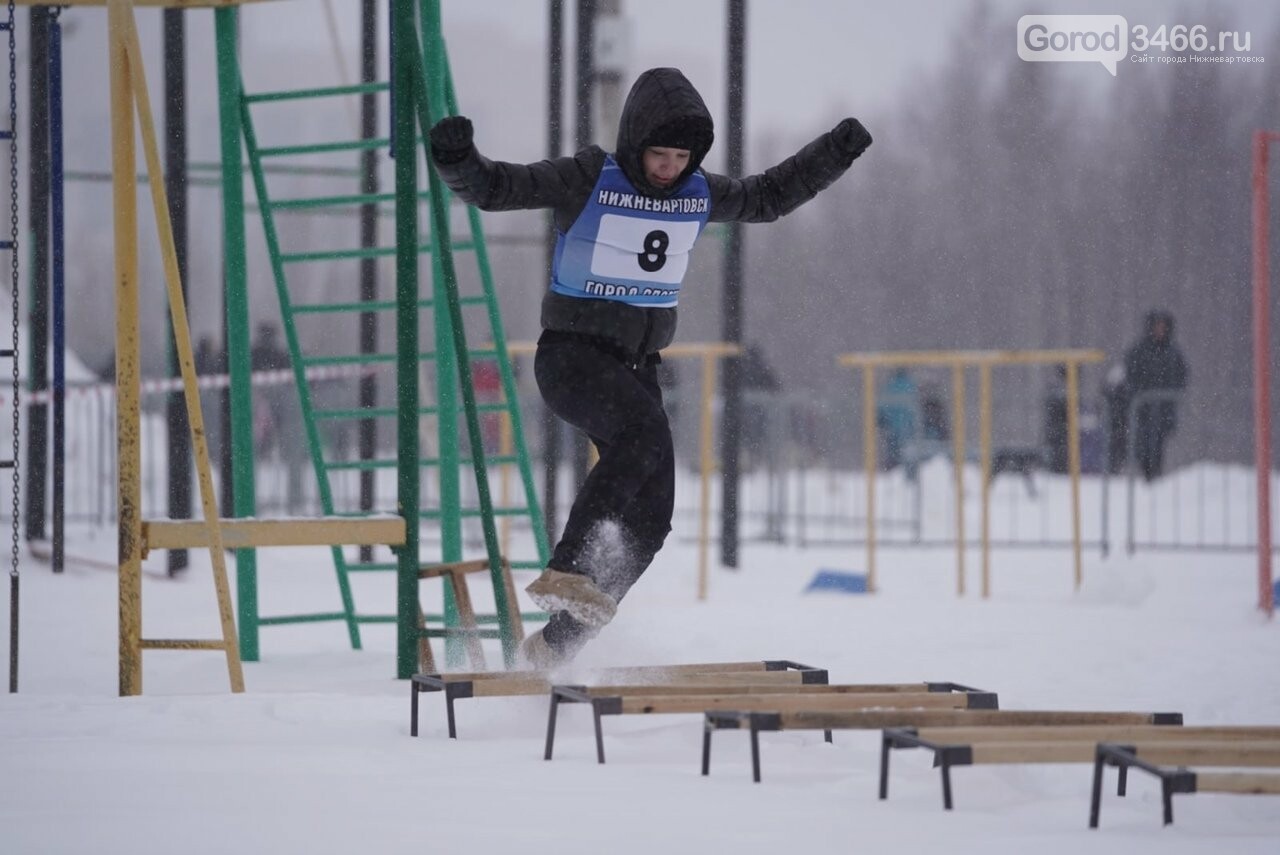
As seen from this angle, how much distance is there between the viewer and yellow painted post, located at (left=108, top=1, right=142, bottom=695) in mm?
5438

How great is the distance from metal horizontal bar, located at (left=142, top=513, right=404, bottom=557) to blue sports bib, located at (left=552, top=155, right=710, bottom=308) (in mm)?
1125

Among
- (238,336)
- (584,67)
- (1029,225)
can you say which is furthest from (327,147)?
(1029,225)

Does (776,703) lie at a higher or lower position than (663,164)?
lower

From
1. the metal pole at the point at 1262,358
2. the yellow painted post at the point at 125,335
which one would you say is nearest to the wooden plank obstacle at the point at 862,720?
the yellow painted post at the point at 125,335

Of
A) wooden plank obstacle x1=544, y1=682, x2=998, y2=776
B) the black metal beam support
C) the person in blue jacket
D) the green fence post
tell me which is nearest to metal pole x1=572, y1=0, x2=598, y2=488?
the black metal beam support

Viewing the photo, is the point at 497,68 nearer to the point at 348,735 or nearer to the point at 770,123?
the point at 770,123

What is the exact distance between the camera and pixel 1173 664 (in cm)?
696

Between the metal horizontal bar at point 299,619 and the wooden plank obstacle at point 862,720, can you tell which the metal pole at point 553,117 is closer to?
the metal horizontal bar at point 299,619

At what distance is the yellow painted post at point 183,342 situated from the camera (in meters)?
5.39

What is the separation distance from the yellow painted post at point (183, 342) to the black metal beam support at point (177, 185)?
3.96 metres

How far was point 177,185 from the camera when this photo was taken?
9984mm

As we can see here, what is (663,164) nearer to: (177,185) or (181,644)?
(181,644)

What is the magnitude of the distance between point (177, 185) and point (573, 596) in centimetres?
635

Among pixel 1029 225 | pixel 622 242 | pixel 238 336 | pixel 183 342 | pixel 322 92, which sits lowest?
pixel 183 342
